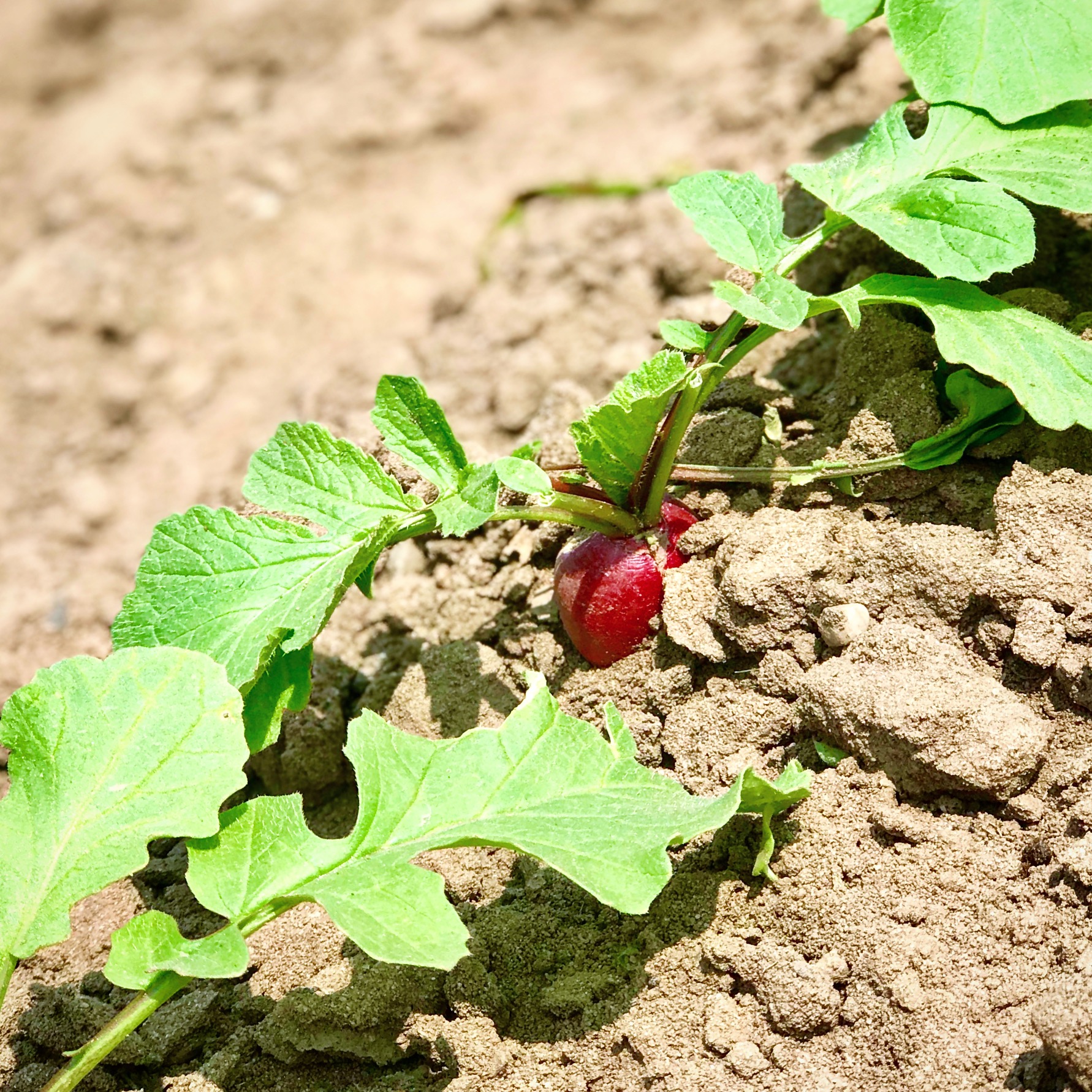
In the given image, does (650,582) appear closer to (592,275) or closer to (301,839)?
(301,839)

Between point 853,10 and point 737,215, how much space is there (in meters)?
0.70

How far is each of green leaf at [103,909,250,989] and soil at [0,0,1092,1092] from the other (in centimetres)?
26

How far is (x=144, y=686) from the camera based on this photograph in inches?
78.5

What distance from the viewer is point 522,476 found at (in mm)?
2043

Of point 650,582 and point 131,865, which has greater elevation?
point 131,865

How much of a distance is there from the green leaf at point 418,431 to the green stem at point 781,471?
45 centimetres

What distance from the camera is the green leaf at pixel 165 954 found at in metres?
1.71

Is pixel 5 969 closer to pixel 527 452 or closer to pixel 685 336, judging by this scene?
pixel 527 452

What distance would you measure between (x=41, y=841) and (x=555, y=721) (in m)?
0.87

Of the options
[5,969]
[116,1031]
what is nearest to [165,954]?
[116,1031]

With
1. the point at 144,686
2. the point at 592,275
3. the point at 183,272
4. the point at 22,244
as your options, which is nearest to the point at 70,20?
the point at 22,244

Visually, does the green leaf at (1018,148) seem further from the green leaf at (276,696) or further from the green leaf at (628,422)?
the green leaf at (276,696)

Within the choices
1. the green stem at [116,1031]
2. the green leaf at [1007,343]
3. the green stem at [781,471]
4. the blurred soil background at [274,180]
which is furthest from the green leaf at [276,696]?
the blurred soil background at [274,180]

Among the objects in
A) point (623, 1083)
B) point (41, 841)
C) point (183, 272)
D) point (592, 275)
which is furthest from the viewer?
point (183, 272)
